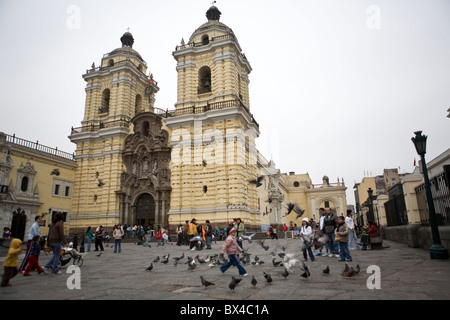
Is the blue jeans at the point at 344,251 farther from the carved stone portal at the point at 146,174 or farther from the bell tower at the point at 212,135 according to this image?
the carved stone portal at the point at 146,174

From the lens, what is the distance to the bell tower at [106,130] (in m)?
26.5

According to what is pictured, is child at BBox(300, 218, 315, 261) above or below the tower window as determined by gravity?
below

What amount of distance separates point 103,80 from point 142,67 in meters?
4.65

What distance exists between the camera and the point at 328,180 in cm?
5009

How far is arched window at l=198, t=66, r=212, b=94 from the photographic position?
87.0ft

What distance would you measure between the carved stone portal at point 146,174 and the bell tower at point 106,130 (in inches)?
37.5

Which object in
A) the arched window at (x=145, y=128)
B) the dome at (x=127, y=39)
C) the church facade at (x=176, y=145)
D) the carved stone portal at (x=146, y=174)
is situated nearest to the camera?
the church facade at (x=176, y=145)

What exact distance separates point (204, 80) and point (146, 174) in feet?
33.8

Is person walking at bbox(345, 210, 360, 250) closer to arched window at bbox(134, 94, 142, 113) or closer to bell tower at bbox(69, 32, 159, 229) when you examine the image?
bell tower at bbox(69, 32, 159, 229)

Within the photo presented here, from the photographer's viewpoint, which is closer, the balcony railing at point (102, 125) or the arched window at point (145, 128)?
the arched window at point (145, 128)

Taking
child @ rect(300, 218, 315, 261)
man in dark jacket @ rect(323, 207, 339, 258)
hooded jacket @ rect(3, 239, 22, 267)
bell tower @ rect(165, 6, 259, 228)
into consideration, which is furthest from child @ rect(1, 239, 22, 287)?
bell tower @ rect(165, 6, 259, 228)

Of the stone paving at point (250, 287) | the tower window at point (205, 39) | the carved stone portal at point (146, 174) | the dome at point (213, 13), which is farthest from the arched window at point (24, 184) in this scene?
the dome at point (213, 13)

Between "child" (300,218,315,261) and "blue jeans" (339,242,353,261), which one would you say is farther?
"child" (300,218,315,261)

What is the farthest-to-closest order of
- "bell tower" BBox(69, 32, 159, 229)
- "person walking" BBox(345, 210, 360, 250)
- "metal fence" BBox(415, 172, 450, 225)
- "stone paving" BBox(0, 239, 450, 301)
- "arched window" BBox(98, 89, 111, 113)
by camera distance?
1. "arched window" BBox(98, 89, 111, 113)
2. "bell tower" BBox(69, 32, 159, 229)
3. "person walking" BBox(345, 210, 360, 250)
4. "metal fence" BBox(415, 172, 450, 225)
5. "stone paving" BBox(0, 239, 450, 301)
